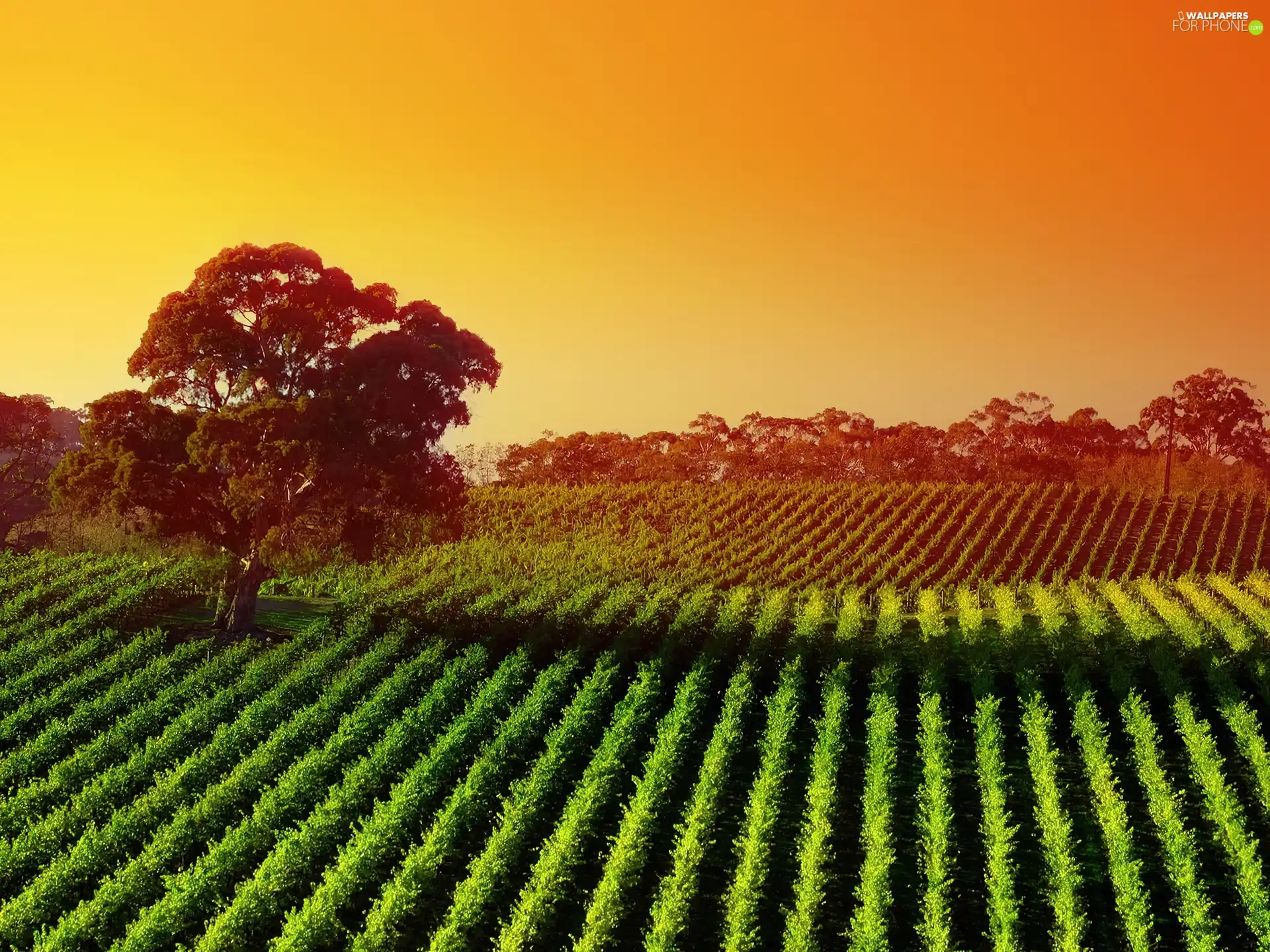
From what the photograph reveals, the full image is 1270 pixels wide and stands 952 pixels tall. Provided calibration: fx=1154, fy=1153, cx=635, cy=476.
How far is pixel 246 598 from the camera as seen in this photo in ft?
103

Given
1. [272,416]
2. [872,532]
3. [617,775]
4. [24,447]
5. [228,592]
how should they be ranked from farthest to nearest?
[872,532] → [24,447] → [228,592] → [272,416] → [617,775]

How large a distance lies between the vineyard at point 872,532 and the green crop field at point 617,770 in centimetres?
779

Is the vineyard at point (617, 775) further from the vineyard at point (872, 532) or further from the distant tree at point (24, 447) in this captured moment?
the vineyard at point (872, 532)

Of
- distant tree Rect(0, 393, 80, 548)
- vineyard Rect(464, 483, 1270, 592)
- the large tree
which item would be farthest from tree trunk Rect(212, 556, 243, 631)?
vineyard Rect(464, 483, 1270, 592)

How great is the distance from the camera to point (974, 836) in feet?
68.1

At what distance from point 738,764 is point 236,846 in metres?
10.1

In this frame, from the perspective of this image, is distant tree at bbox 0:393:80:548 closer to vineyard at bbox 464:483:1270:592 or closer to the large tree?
the large tree

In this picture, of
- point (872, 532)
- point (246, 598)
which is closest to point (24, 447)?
point (246, 598)

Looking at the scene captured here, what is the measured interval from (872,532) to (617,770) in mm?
30889

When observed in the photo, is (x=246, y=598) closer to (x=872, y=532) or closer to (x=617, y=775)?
(x=617, y=775)

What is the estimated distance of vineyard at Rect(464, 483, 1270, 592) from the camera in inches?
1827

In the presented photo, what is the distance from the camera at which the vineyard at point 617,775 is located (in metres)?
17.1

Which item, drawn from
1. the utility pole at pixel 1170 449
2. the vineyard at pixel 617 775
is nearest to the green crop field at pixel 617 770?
the vineyard at pixel 617 775

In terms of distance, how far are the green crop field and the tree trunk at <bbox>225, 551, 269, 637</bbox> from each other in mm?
1218
